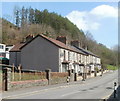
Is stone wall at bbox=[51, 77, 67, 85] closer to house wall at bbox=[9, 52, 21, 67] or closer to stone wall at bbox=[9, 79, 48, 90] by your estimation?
stone wall at bbox=[9, 79, 48, 90]

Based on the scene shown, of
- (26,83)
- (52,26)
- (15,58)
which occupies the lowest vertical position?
(26,83)

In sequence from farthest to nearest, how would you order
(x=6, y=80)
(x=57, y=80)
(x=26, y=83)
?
1. (x=57, y=80)
2. (x=26, y=83)
3. (x=6, y=80)

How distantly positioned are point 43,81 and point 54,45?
1585 cm

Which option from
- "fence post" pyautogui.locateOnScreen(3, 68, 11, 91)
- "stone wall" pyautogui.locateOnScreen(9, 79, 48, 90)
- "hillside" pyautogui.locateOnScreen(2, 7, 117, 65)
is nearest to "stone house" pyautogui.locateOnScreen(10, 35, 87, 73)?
"stone wall" pyautogui.locateOnScreen(9, 79, 48, 90)

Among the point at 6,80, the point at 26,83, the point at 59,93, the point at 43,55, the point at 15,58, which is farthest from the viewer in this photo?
the point at 15,58

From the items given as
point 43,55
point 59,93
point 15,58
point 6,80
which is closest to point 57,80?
point 43,55

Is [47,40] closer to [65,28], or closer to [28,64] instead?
[28,64]

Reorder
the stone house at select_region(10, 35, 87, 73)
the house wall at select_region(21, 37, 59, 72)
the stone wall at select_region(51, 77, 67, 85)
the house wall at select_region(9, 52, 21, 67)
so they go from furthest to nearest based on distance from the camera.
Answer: the house wall at select_region(9, 52, 21, 67), the house wall at select_region(21, 37, 59, 72), the stone house at select_region(10, 35, 87, 73), the stone wall at select_region(51, 77, 67, 85)

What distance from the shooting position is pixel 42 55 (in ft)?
154

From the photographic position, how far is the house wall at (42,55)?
46484 mm

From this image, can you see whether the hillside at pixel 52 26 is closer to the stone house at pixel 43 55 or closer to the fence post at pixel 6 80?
the stone house at pixel 43 55

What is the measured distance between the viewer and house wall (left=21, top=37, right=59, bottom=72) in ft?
153

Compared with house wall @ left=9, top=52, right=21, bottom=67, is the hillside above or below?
above

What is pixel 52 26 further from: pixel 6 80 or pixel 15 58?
pixel 6 80
